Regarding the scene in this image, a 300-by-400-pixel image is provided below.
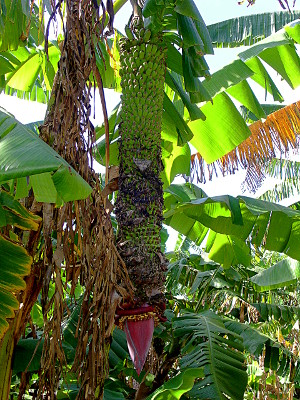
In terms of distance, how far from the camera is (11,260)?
7.89 ft

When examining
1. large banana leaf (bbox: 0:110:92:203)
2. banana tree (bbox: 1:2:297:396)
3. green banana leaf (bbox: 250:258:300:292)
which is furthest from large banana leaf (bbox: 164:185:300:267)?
large banana leaf (bbox: 0:110:92:203)

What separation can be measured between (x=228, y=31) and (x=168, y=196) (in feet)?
5.23

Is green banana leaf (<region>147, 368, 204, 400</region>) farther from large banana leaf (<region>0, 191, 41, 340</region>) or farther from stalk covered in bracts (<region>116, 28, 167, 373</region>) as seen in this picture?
large banana leaf (<region>0, 191, 41, 340</region>)

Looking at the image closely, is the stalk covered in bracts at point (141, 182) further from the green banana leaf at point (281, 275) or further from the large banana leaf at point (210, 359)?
the green banana leaf at point (281, 275)

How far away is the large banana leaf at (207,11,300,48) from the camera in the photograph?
4.27 meters

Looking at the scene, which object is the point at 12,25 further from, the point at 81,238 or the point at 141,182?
the point at 81,238

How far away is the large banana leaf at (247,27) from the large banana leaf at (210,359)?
246cm

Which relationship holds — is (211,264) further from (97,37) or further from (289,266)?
(97,37)

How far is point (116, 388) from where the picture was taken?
10.9 ft

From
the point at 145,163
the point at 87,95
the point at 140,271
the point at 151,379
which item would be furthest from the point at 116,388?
the point at 87,95

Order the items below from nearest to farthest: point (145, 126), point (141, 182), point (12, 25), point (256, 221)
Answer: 1. point (141, 182)
2. point (145, 126)
3. point (12, 25)
4. point (256, 221)

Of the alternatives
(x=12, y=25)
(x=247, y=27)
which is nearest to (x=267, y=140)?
(x=247, y=27)

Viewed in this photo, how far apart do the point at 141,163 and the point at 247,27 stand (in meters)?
2.43

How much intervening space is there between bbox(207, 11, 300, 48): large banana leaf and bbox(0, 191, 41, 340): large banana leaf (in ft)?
8.81
